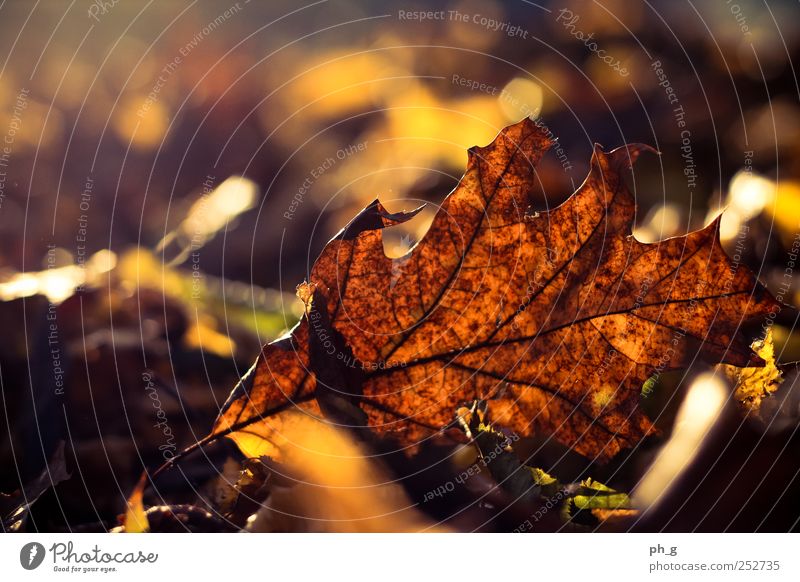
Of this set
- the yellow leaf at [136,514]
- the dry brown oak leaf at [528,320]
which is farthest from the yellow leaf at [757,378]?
the yellow leaf at [136,514]

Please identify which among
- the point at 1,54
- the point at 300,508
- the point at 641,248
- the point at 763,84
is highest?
the point at 1,54

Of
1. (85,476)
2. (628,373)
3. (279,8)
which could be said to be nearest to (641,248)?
(628,373)

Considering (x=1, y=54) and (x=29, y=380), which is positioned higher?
(x=1, y=54)
